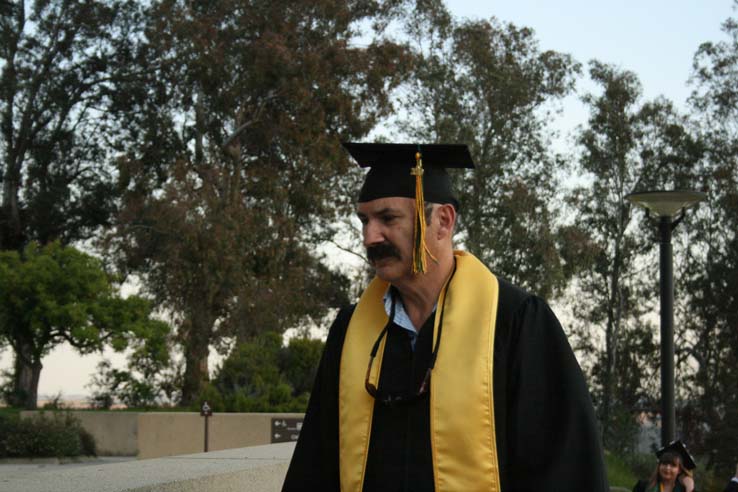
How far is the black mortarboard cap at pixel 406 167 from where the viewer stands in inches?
135

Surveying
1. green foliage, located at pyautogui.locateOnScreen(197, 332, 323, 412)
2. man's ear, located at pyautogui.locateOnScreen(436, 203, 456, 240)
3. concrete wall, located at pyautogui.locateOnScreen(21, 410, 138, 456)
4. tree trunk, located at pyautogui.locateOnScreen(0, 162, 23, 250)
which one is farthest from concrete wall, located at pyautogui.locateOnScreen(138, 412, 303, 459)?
man's ear, located at pyautogui.locateOnScreen(436, 203, 456, 240)

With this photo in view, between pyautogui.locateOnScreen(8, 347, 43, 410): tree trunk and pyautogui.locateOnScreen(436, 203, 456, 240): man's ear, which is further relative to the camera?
pyautogui.locateOnScreen(8, 347, 43, 410): tree trunk

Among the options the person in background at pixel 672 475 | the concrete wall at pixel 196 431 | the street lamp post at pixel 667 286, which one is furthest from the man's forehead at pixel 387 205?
the concrete wall at pixel 196 431

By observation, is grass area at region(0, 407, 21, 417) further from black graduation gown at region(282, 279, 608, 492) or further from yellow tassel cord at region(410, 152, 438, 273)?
yellow tassel cord at region(410, 152, 438, 273)

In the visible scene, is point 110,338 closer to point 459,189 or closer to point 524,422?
point 459,189

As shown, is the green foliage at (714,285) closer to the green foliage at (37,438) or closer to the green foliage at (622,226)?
the green foliage at (622,226)

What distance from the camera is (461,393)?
317 centimetres

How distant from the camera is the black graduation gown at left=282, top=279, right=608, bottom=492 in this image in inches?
120

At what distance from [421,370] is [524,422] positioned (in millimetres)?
355

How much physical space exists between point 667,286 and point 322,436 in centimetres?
1019

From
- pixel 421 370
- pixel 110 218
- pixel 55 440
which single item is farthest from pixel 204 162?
pixel 421 370

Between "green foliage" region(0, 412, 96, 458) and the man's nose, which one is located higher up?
the man's nose

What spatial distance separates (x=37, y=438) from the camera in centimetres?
2758

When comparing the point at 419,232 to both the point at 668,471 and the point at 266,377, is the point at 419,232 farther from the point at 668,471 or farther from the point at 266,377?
the point at 266,377
